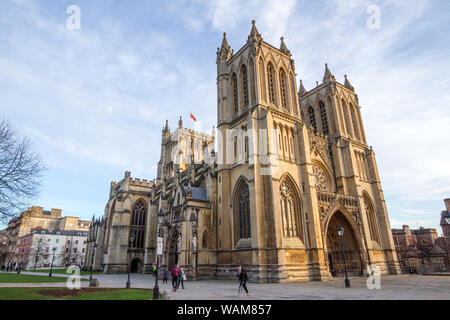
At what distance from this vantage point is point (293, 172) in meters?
29.4

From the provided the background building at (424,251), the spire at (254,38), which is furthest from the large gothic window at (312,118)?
the background building at (424,251)

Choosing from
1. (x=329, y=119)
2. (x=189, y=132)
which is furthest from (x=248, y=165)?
(x=189, y=132)

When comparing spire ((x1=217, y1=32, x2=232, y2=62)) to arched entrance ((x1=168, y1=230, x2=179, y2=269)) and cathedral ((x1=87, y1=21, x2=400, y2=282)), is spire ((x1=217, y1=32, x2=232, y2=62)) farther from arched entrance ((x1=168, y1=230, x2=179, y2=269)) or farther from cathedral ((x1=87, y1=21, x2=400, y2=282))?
arched entrance ((x1=168, y1=230, x2=179, y2=269))

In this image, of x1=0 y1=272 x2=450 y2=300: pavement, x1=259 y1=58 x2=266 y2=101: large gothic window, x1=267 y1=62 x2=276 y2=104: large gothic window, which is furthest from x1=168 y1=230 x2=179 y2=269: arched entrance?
x1=267 y1=62 x2=276 y2=104: large gothic window

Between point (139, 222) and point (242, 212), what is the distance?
2647 centimetres

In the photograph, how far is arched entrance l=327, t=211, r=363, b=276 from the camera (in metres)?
31.1

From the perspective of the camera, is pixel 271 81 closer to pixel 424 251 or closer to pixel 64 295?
pixel 64 295

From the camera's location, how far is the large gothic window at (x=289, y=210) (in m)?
27.1

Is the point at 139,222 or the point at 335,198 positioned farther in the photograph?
the point at 139,222

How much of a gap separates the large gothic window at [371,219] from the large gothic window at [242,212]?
17572 mm

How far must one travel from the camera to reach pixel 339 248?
32.1 m

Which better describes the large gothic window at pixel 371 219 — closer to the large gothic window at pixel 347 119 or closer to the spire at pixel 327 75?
the large gothic window at pixel 347 119

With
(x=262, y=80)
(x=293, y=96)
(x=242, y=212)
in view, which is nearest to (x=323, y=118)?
(x=293, y=96)

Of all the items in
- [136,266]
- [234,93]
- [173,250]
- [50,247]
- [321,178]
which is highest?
[234,93]
